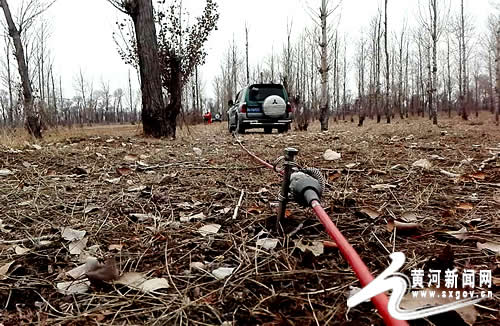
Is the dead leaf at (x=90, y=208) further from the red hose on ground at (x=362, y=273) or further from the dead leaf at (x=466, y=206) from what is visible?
the dead leaf at (x=466, y=206)

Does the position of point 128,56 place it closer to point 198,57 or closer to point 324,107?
point 198,57

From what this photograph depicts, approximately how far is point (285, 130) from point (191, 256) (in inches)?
432

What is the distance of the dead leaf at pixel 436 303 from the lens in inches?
31.6

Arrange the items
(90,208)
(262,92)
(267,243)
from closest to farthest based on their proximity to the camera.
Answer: (267,243) < (90,208) < (262,92)

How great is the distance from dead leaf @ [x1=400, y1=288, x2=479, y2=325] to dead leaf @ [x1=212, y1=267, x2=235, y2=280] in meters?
0.52

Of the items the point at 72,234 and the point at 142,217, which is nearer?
the point at 72,234

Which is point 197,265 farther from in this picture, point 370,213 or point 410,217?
point 410,217

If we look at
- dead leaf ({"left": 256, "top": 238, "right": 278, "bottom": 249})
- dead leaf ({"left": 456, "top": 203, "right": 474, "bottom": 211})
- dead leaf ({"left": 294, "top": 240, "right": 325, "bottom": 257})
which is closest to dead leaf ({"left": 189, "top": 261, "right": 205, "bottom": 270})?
dead leaf ({"left": 256, "top": 238, "right": 278, "bottom": 249})

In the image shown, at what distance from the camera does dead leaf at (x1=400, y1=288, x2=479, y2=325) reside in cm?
80

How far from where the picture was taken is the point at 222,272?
113 cm

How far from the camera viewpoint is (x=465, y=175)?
2.43m

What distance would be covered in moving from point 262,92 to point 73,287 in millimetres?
10976

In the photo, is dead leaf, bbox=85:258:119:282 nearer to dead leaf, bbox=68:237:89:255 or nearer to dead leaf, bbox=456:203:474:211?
dead leaf, bbox=68:237:89:255

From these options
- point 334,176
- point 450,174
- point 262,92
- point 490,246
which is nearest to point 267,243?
point 490,246
